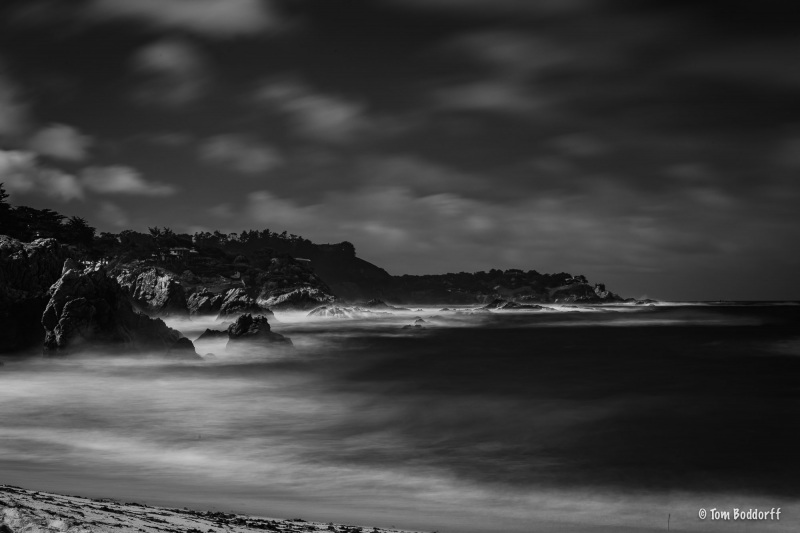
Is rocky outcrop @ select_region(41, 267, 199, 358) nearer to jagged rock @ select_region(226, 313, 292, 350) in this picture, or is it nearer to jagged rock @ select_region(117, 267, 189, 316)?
jagged rock @ select_region(226, 313, 292, 350)

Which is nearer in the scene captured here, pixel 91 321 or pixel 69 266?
pixel 91 321

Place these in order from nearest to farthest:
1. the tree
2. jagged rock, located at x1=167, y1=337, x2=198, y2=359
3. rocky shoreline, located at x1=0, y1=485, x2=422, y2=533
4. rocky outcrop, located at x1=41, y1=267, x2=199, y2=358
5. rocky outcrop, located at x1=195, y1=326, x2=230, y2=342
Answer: rocky shoreline, located at x1=0, y1=485, x2=422, y2=533
rocky outcrop, located at x1=41, y1=267, x2=199, y2=358
jagged rock, located at x1=167, y1=337, x2=198, y2=359
rocky outcrop, located at x1=195, y1=326, x2=230, y2=342
the tree

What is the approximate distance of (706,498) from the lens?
38.2ft

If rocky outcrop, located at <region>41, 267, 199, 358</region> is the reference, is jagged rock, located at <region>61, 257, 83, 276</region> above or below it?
above

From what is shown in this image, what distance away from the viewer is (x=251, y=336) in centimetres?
3719

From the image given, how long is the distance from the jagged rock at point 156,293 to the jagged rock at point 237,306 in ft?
15.0

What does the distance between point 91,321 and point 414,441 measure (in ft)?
68.4

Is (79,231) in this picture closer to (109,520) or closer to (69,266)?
(69,266)

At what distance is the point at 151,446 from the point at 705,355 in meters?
40.2

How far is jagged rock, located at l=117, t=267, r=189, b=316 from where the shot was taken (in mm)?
70750

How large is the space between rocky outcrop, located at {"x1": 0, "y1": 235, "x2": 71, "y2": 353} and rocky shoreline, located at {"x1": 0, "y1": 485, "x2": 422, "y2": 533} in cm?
2723

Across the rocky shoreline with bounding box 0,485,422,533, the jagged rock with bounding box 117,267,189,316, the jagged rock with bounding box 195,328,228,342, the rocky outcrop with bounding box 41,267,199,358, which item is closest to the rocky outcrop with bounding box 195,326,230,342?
the jagged rock with bounding box 195,328,228,342

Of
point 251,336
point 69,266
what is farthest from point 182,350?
point 69,266

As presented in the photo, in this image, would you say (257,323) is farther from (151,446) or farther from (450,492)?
(450,492)
